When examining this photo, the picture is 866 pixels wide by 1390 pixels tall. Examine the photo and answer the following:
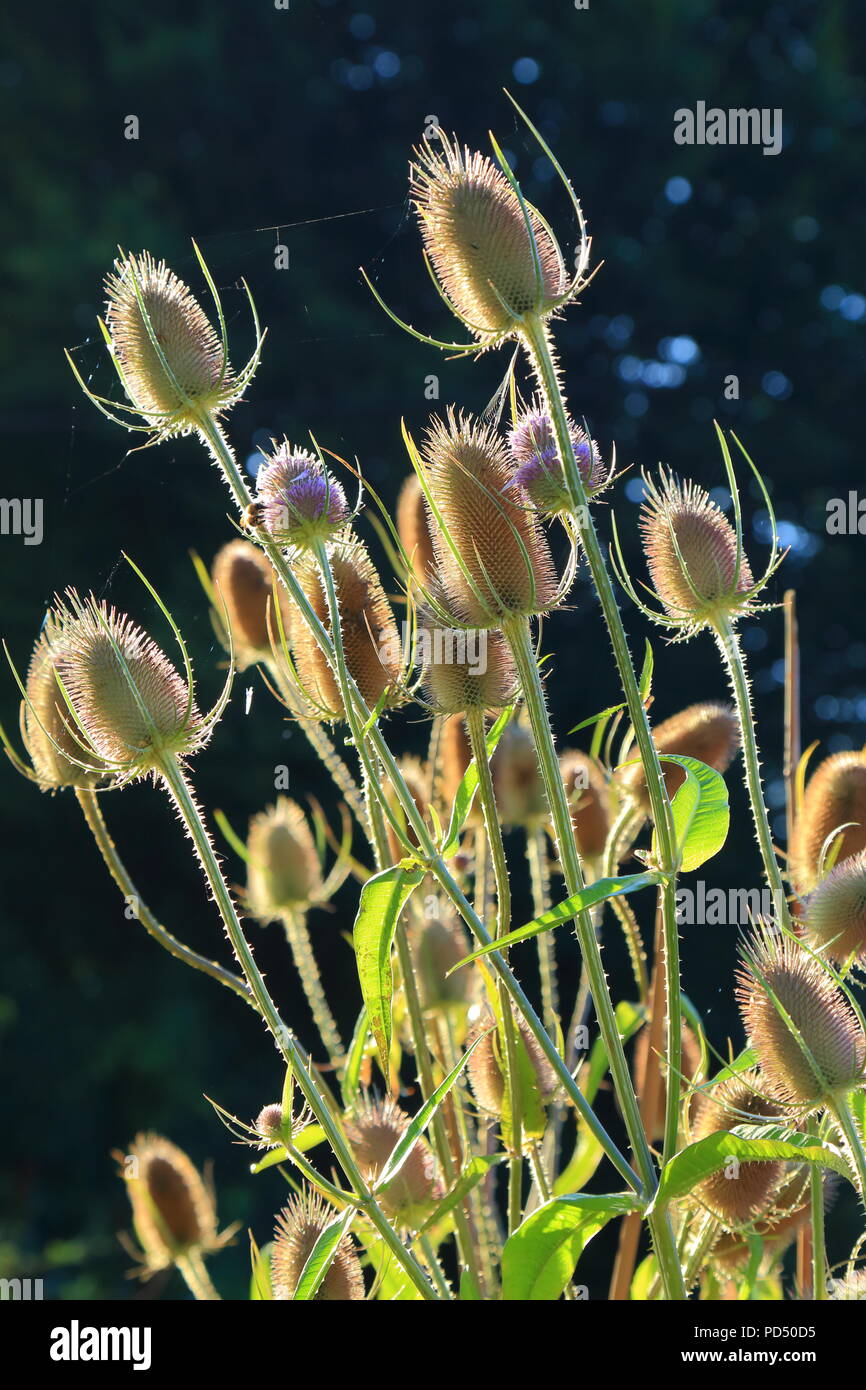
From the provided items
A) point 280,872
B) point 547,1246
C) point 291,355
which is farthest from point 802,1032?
point 291,355

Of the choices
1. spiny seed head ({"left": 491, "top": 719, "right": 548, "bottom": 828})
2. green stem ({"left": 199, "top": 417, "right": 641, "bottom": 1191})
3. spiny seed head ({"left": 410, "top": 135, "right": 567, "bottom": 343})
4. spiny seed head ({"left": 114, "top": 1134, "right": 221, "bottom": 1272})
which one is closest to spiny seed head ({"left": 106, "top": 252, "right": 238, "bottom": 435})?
green stem ({"left": 199, "top": 417, "right": 641, "bottom": 1191})

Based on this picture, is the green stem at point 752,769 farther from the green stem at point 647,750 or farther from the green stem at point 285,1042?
the green stem at point 285,1042

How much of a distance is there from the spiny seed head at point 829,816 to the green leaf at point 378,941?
13.4 inches

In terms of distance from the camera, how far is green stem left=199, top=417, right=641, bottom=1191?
2.36 feet

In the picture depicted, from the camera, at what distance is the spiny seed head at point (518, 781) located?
4.19 feet

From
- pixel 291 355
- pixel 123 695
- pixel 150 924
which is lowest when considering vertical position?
pixel 150 924

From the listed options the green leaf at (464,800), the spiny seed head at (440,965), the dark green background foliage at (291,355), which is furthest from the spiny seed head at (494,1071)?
the dark green background foliage at (291,355)

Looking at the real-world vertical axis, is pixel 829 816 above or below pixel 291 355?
below

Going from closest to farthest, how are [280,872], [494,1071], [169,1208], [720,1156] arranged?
[720,1156], [494,1071], [169,1208], [280,872]

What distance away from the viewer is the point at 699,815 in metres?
0.84

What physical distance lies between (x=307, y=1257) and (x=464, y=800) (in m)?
0.30

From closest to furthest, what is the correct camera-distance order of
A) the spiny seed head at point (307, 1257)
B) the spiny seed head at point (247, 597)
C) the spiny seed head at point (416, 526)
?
1. the spiny seed head at point (307, 1257)
2. the spiny seed head at point (416, 526)
3. the spiny seed head at point (247, 597)

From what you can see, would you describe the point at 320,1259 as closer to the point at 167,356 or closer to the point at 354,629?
the point at 354,629
